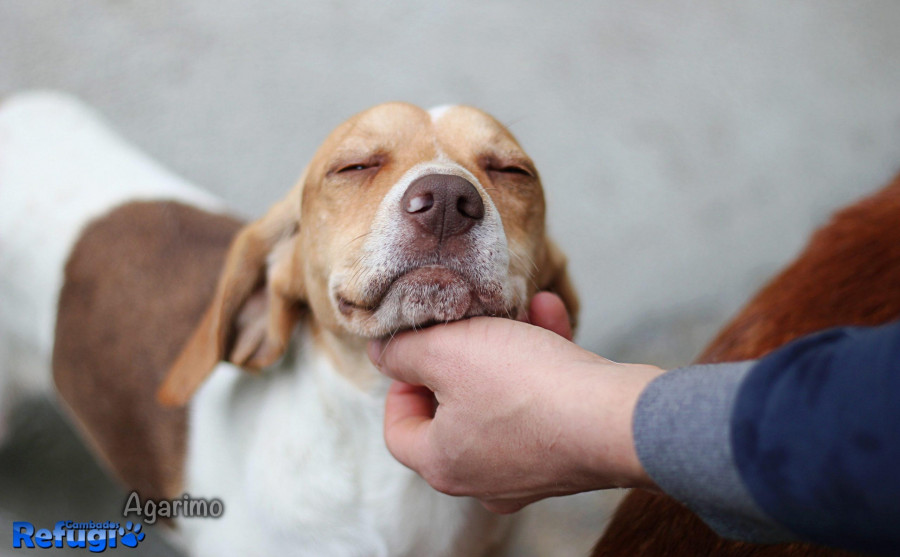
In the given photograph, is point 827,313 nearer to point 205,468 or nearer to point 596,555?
point 596,555

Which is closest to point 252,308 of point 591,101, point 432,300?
point 432,300

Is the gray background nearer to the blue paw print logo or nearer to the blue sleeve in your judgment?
the blue paw print logo

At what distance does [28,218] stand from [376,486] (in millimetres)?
1590

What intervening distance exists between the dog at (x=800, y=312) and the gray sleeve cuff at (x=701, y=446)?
0.53m

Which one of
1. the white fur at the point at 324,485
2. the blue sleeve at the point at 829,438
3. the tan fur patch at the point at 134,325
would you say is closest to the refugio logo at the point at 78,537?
the tan fur patch at the point at 134,325

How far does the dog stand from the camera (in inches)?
56.1

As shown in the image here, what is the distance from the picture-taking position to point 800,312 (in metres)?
1.66

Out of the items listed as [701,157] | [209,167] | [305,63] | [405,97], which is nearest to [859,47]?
[701,157]

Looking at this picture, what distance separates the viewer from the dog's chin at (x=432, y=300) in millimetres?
1245

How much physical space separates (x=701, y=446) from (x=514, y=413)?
0.31 m

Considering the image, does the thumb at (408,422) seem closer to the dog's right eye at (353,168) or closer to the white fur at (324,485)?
the white fur at (324,485)

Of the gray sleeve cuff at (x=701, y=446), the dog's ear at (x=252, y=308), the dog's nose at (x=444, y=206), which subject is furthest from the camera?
the dog's ear at (x=252, y=308)

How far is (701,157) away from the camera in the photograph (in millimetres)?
4109

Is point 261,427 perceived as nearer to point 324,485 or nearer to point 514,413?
point 324,485
